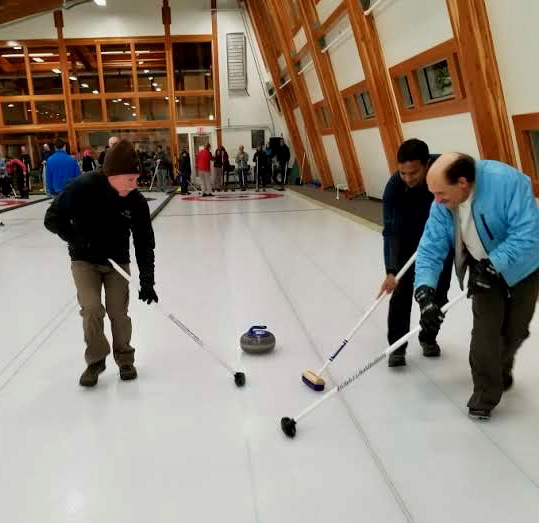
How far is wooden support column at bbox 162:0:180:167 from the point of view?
65.1 feet

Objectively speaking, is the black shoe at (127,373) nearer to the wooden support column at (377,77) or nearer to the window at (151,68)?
the wooden support column at (377,77)

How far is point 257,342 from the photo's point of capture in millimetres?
3703

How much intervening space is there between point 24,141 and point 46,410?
20345 millimetres

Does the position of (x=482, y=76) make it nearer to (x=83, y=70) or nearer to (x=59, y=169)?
(x=59, y=169)

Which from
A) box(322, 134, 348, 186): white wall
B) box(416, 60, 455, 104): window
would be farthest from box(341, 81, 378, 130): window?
box(416, 60, 455, 104): window

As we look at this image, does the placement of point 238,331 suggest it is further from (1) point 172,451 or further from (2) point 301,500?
(2) point 301,500

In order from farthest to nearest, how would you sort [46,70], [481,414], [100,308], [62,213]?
[46,70] < [100,308] < [62,213] < [481,414]

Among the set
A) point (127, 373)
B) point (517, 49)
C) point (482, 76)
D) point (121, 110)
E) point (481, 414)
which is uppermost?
point (121, 110)

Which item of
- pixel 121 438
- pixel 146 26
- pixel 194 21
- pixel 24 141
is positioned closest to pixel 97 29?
pixel 146 26

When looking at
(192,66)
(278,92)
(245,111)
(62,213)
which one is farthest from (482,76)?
(192,66)

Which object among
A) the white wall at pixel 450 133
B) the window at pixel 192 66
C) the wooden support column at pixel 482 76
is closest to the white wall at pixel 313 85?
the white wall at pixel 450 133

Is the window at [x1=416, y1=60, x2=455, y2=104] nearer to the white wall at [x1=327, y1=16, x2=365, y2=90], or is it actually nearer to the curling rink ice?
the white wall at [x1=327, y1=16, x2=365, y2=90]

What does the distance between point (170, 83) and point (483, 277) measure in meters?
19.6

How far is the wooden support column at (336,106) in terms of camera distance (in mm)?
12312
